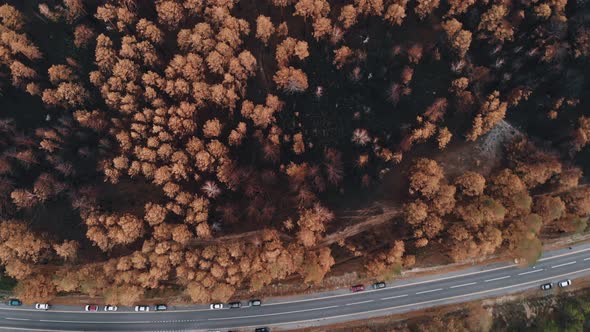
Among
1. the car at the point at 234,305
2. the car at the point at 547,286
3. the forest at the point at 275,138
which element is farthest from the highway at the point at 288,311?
the car at the point at 547,286

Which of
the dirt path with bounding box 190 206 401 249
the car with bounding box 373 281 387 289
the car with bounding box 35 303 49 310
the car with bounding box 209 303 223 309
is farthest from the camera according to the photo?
the car with bounding box 373 281 387 289

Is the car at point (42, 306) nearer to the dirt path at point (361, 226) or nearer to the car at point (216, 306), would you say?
the car at point (216, 306)

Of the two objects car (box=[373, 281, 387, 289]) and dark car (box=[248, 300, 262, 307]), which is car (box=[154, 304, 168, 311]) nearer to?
dark car (box=[248, 300, 262, 307])

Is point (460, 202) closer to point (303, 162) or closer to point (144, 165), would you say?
point (303, 162)

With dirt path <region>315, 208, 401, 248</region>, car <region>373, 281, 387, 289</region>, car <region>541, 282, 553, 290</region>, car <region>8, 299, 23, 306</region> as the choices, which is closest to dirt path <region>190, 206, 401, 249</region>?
dirt path <region>315, 208, 401, 248</region>

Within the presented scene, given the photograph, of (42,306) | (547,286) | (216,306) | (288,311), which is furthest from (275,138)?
(547,286)

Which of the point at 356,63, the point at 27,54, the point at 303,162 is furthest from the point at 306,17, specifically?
the point at 27,54

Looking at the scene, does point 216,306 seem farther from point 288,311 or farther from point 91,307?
point 91,307
